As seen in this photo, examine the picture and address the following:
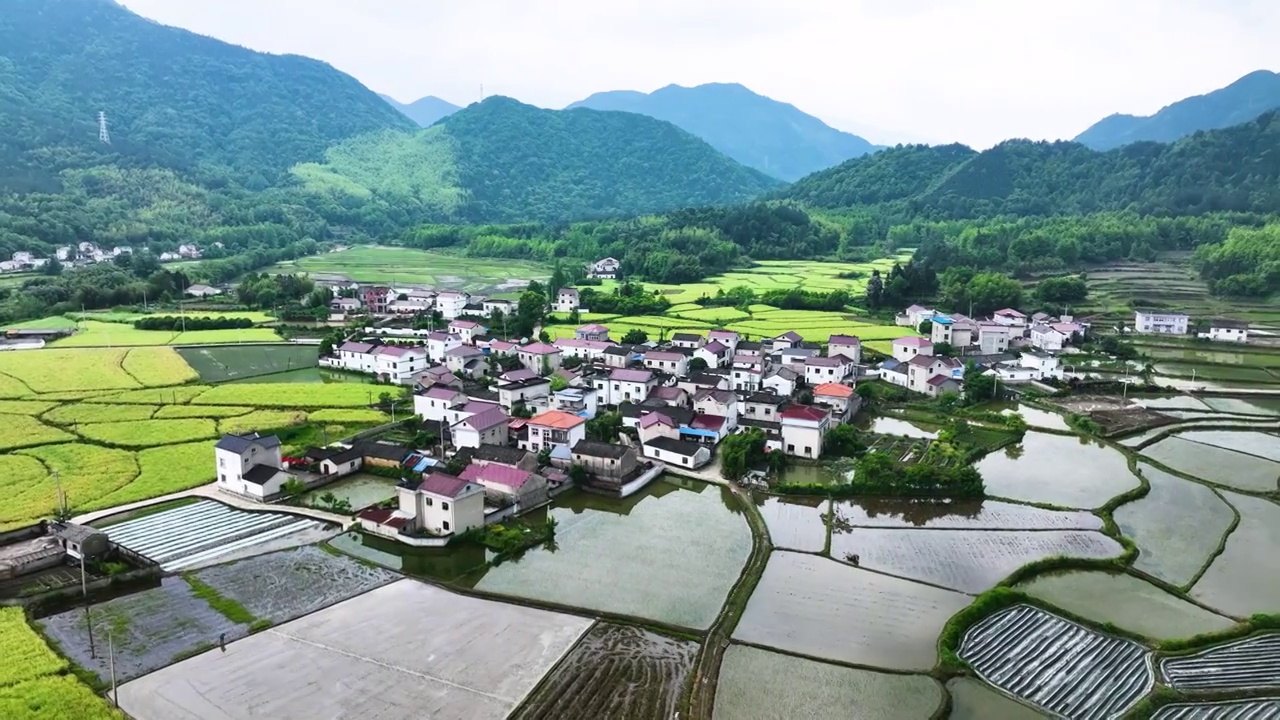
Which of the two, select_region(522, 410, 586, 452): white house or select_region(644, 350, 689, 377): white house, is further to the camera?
select_region(644, 350, 689, 377): white house

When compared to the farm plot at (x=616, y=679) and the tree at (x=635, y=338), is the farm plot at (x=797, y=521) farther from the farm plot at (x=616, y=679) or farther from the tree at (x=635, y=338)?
the tree at (x=635, y=338)

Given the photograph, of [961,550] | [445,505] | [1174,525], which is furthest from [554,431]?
[1174,525]

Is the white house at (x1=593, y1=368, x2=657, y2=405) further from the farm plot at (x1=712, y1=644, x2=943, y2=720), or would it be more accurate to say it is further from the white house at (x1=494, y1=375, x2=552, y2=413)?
the farm plot at (x1=712, y1=644, x2=943, y2=720)

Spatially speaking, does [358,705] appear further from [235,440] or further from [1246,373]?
[1246,373]

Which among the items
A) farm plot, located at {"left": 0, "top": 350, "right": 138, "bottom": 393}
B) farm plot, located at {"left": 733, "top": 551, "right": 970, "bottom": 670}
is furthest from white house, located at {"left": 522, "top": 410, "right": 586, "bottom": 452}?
farm plot, located at {"left": 0, "top": 350, "right": 138, "bottom": 393}

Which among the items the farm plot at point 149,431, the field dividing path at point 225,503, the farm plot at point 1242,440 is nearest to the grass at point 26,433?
the farm plot at point 149,431

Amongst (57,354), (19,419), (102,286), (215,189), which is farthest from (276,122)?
(19,419)
